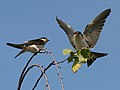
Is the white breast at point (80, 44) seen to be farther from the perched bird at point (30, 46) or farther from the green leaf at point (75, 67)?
the green leaf at point (75, 67)

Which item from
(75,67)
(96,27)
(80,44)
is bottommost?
(75,67)

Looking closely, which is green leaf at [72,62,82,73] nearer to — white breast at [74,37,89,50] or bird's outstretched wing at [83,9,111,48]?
white breast at [74,37,89,50]

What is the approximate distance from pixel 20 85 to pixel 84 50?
2.99 feet

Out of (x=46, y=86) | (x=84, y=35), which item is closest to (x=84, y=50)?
(x=46, y=86)

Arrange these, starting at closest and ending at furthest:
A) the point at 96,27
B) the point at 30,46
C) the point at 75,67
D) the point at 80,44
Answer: the point at 75,67 → the point at 30,46 → the point at 80,44 → the point at 96,27

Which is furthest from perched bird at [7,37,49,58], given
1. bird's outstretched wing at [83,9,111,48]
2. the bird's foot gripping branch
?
the bird's foot gripping branch

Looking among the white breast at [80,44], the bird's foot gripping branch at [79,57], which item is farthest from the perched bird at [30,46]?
the bird's foot gripping branch at [79,57]

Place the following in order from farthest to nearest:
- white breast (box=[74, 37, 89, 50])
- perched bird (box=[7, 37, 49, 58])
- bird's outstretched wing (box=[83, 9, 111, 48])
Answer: bird's outstretched wing (box=[83, 9, 111, 48])
white breast (box=[74, 37, 89, 50])
perched bird (box=[7, 37, 49, 58])

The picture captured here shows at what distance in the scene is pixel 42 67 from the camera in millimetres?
3535

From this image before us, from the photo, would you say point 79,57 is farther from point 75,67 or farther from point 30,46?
point 30,46

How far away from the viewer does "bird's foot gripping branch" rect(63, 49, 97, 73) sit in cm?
309

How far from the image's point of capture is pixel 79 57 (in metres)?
3.11

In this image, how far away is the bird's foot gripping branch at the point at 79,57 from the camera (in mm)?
3090

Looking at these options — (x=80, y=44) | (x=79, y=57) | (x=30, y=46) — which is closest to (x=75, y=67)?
(x=79, y=57)
